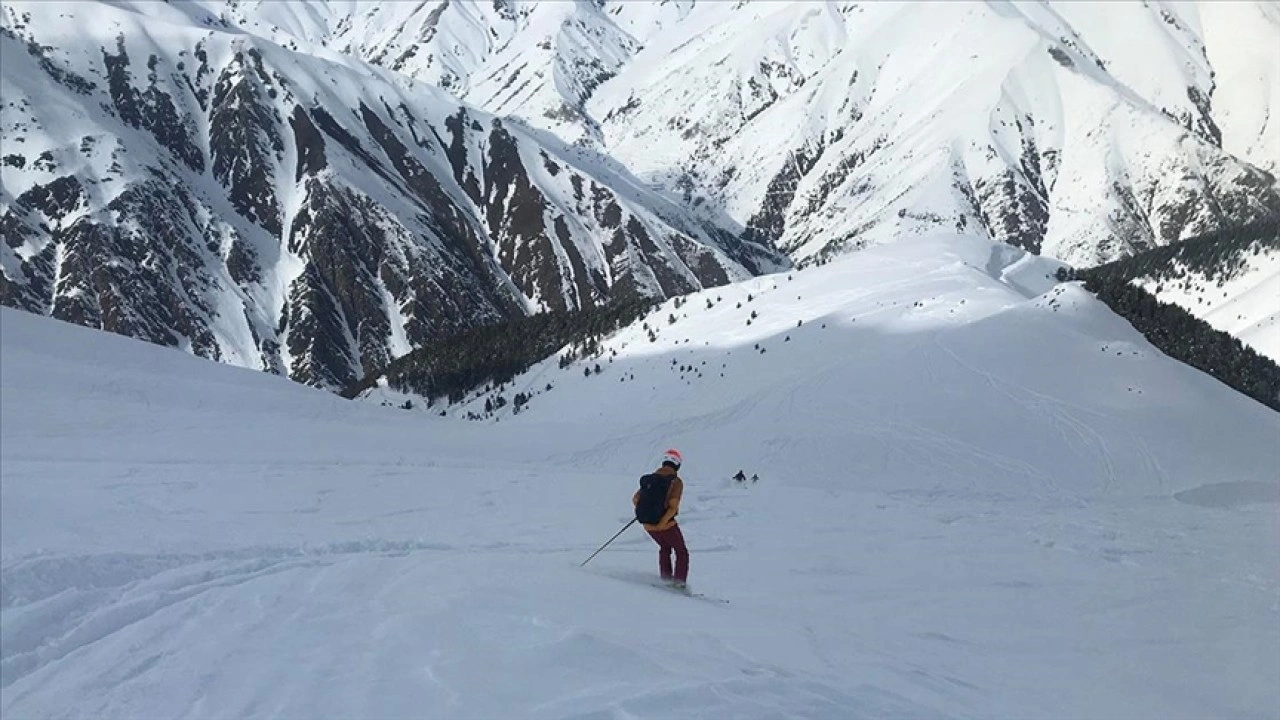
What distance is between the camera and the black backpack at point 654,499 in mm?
12492

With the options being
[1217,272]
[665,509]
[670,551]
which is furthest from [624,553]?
[1217,272]

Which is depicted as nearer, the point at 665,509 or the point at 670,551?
the point at 665,509

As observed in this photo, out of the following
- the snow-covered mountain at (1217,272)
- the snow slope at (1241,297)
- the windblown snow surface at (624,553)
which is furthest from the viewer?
the snow-covered mountain at (1217,272)

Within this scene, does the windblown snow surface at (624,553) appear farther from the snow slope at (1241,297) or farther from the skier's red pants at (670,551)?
the snow slope at (1241,297)

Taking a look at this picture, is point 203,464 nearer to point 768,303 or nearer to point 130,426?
point 130,426

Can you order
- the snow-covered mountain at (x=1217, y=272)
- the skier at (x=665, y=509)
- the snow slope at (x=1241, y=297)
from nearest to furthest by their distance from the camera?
the skier at (x=665, y=509)
the snow slope at (x=1241, y=297)
the snow-covered mountain at (x=1217, y=272)

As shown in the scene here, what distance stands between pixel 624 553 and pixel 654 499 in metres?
3.14

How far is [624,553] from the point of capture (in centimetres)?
1530

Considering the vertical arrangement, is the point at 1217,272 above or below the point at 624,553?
above

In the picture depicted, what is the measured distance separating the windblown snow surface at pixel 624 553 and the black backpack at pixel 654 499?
1.10m

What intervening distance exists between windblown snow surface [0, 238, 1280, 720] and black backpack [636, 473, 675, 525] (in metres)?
1.10

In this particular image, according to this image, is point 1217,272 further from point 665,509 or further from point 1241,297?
point 665,509

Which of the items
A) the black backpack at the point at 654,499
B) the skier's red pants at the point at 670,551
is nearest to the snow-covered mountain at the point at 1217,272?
the skier's red pants at the point at 670,551

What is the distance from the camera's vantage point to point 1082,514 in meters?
23.2
